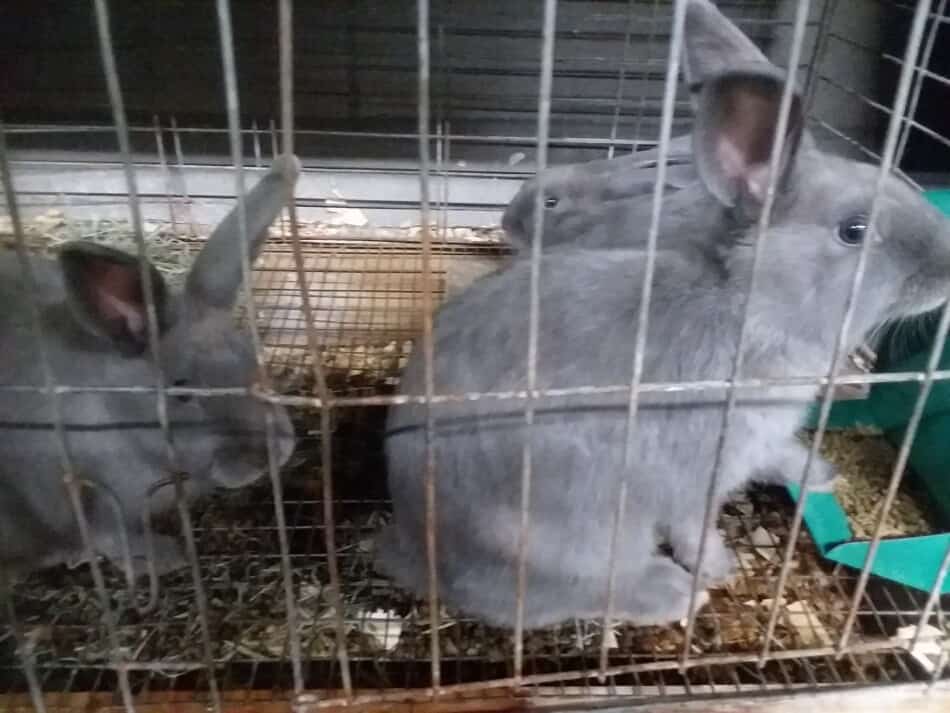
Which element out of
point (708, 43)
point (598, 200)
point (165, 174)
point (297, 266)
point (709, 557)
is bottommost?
point (709, 557)

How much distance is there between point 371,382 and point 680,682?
93cm

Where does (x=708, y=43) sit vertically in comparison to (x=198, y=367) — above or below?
above

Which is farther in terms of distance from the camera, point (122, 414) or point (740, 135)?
point (122, 414)

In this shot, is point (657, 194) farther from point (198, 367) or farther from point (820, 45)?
point (820, 45)

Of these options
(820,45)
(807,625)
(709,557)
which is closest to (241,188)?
(709,557)

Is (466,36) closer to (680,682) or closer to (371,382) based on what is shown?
(371,382)

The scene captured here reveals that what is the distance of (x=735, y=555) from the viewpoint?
170 centimetres

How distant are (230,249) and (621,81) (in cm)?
136

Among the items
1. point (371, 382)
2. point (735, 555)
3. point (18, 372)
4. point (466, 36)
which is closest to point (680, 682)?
point (735, 555)

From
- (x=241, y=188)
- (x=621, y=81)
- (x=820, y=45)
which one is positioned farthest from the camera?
(x=621, y=81)

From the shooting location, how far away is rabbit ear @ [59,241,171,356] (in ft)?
4.00

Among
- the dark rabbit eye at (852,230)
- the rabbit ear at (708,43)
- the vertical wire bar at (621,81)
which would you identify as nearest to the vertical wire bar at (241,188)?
the rabbit ear at (708,43)

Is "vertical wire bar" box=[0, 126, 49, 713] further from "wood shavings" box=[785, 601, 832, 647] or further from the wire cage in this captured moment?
"wood shavings" box=[785, 601, 832, 647]

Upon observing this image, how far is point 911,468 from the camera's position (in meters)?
1.92
